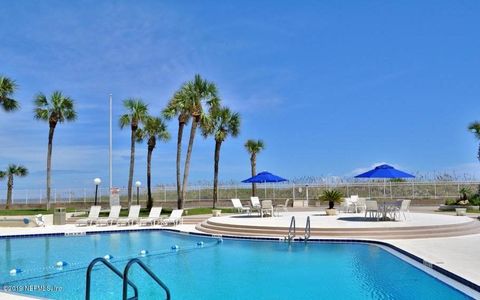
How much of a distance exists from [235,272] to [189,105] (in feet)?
65.4

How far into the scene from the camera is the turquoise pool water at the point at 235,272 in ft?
30.6

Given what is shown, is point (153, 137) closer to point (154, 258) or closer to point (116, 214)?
point (116, 214)

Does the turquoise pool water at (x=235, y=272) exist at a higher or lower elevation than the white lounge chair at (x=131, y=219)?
lower

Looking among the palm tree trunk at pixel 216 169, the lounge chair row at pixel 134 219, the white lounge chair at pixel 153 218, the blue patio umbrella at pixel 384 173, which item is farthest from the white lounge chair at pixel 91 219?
the blue patio umbrella at pixel 384 173

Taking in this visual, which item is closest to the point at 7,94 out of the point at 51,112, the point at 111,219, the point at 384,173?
the point at 51,112

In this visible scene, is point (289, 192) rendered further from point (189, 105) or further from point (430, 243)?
point (430, 243)

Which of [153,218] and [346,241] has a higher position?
[153,218]

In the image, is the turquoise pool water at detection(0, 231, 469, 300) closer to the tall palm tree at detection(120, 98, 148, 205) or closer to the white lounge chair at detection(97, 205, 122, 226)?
the white lounge chair at detection(97, 205, 122, 226)

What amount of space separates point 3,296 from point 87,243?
10830 mm

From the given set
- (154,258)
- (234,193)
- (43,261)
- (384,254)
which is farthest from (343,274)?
(234,193)

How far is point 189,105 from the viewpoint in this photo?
99.7 feet

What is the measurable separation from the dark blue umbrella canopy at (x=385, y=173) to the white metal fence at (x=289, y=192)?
620 inches

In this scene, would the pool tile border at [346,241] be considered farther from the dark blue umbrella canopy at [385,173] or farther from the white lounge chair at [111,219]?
the dark blue umbrella canopy at [385,173]

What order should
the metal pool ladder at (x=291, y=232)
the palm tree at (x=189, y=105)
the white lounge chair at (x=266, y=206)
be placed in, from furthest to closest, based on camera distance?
the palm tree at (x=189, y=105), the white lounge chair at (x=266, y=206), the metal pool ladder at (x=291, y=232)
